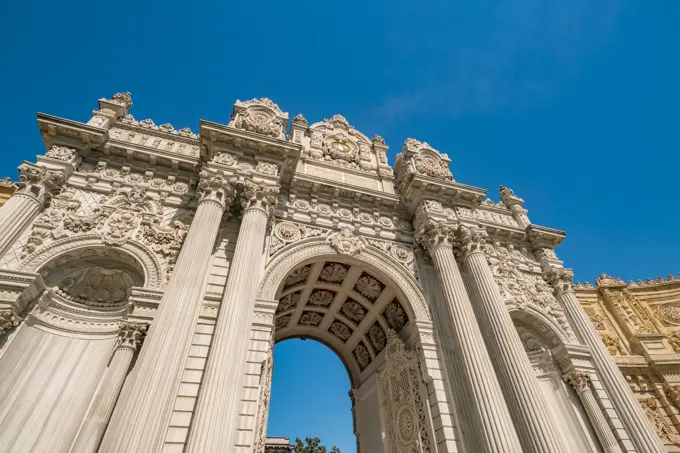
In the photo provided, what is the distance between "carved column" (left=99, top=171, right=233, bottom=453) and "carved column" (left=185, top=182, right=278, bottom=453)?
54 centimetres

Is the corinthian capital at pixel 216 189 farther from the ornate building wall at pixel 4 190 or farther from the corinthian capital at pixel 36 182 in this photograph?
the ornate building wall at pixel 4 190

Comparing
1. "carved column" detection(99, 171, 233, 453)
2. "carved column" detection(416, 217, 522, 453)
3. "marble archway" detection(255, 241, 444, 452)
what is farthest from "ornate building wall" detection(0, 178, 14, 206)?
"carved column" detection(416, 217, 522, 453)

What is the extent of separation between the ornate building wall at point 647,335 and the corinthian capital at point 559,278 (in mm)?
7297

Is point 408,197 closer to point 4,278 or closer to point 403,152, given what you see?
point 403,152

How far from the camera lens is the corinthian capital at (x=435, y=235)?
11.5 m

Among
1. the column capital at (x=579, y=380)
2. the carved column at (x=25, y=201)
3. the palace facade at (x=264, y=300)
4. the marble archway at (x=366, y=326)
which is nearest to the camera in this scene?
the palace facade at (x=264, y=300)

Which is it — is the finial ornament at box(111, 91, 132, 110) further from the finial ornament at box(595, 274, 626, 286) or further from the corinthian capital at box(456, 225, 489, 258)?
the finial ornament at box(595, 274, 626, 286)

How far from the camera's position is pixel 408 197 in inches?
511

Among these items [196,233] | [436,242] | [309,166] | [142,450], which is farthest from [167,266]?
[436,242]

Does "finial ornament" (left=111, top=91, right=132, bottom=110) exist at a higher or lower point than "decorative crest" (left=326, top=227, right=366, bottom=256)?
higher

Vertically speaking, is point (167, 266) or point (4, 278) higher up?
point (167, 266)

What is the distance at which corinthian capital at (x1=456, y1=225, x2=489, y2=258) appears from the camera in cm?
1173

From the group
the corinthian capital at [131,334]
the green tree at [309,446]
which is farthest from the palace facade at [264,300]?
the green tree at [309,446]

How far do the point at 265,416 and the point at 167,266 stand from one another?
4.63 m
